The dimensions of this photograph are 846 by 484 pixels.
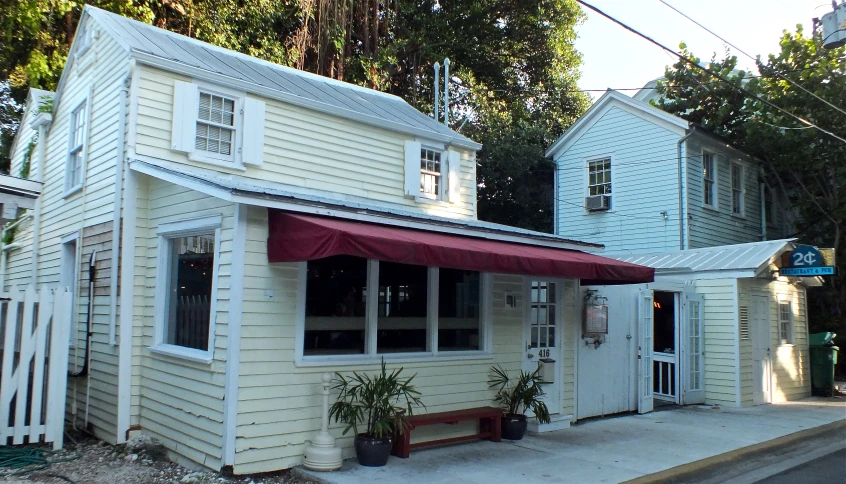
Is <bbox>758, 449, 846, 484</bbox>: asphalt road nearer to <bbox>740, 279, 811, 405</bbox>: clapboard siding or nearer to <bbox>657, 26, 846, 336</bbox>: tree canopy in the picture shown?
<bbox>740, 279, 811, 405</bbox>: clapboard siding

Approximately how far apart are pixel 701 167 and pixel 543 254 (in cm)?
1091

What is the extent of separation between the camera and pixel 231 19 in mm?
19000

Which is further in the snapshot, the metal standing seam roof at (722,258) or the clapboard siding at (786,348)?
the clapboard siding at (786,348)

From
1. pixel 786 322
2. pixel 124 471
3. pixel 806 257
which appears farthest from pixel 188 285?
pixel 786 322

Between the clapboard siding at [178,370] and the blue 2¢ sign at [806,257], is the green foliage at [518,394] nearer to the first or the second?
the clapboard siding at [178,370]

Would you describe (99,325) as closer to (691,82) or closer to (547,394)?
(547,394)

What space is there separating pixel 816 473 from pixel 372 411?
5.24 metres

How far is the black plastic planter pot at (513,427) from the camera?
28.6 feet

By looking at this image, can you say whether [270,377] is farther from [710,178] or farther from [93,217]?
[710,178]

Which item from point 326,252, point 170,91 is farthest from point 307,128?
point 326,252

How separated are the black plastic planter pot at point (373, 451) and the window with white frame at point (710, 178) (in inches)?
539

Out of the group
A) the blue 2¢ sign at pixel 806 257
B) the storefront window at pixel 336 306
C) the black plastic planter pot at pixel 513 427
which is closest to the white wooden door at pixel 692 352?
the blue 2¢ sign at pixel 806 257

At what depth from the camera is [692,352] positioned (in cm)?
1262

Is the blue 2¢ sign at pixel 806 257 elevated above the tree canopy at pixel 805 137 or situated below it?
below
